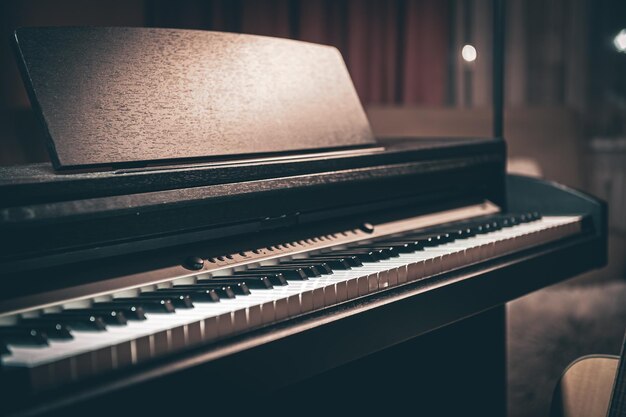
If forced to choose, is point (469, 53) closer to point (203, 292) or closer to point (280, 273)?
point (280, 273)

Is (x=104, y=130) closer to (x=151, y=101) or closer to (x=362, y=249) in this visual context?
(x=151, y=101)

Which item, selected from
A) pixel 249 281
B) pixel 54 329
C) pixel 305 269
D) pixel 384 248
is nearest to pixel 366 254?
pixel 384 248

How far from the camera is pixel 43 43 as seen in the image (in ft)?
4.23

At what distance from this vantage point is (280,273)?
128 cm

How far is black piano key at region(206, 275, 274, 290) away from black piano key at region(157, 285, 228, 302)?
0.04m

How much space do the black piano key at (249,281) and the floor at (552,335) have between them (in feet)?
4.73

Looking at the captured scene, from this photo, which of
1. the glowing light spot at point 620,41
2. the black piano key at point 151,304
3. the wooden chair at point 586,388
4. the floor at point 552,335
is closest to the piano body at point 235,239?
the black piano key at point 151,304

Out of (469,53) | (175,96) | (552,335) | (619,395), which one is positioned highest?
(469,53)

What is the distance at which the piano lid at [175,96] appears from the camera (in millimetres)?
1248

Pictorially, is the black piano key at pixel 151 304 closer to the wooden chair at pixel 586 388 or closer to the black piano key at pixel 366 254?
the black piano key at pixel 366 254

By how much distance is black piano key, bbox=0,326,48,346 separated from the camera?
888 millimetres

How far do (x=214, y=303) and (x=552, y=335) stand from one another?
1823mm

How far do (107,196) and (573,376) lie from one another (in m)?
1.21

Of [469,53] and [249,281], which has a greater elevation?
[469,53]
